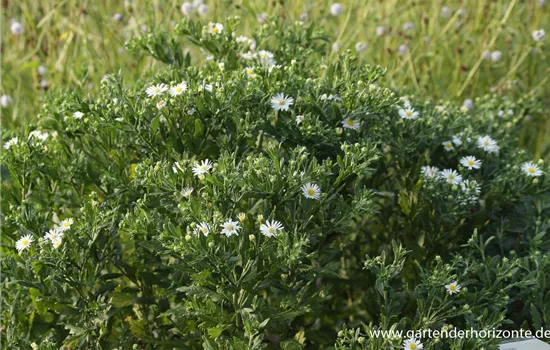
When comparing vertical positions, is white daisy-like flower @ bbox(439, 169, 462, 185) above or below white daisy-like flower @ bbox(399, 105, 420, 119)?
below

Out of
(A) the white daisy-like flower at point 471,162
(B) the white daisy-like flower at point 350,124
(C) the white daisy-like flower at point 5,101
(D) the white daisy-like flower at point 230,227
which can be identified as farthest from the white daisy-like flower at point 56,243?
(C) the white daisy-like flower at point 5,101

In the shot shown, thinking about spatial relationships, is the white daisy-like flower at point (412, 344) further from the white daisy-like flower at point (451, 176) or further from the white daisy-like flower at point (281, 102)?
the white daisy-like flower at point (281, 102)

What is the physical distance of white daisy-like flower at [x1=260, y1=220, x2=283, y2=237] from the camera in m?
1.83

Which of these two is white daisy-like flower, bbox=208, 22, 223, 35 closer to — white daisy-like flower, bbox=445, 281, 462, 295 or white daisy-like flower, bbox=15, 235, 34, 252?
white daisy-like flower, bbox=15, 235, 34, 252

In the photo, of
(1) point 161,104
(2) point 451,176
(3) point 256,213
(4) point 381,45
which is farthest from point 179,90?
(4) point 381,45

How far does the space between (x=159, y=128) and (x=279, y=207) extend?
480 mm

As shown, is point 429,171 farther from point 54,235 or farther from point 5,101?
point 5,101

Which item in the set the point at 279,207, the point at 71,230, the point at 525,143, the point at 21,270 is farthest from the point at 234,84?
the point at 525,143

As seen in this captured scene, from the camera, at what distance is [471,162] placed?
94.0 inches

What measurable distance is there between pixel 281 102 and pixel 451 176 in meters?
0.65

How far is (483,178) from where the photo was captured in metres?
2.50

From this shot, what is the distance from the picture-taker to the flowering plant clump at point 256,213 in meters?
1.86

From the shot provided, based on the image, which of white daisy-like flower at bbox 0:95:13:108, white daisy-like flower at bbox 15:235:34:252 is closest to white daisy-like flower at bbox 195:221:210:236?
white daisy-like flower at bbox 15:235:34:252

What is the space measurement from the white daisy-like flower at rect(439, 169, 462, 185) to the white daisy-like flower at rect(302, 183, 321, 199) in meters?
0.58
